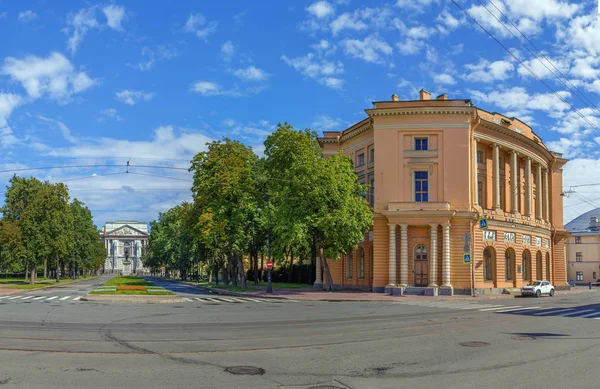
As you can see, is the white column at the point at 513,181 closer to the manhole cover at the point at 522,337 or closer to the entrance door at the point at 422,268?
the entrance door at the point at 422,268

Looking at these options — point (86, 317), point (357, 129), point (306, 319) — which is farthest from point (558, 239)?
point (86, 317)

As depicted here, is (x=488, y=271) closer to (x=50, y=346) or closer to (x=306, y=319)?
(x=306, y=319)

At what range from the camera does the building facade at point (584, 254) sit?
385ft

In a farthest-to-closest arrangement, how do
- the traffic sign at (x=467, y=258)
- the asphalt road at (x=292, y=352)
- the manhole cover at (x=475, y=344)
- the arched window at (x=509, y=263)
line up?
1. the arched window at (x=509, y=263)
2. the traffic sign at (x=467, y=258)
3. the manhole cover at (x=475, y=344)
4. the asphalt road at (x=292, y=352)

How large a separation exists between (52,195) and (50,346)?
64548 millimetres

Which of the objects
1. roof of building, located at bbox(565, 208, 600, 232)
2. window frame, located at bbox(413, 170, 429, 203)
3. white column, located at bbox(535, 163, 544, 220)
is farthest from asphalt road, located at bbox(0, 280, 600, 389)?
roof of building, located at bbox(565, 208, 600, 232)

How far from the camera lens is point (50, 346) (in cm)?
1353

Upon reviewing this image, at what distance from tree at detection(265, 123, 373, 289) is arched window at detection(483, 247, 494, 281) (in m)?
12.4

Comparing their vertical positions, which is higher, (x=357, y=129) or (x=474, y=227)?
(x=357, y=129)

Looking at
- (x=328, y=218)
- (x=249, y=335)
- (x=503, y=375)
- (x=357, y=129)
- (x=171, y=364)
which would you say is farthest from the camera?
(x=357, y=129)

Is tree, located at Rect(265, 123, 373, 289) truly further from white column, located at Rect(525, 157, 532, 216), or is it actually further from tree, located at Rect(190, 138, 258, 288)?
white column, located at Rect(525, 157, 532, 216)

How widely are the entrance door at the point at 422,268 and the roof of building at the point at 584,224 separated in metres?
88.5

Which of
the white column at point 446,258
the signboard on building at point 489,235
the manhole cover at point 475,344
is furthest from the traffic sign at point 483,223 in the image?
the manhole cover at point 475,344

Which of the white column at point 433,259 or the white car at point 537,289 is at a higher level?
the white column at point 433,259
